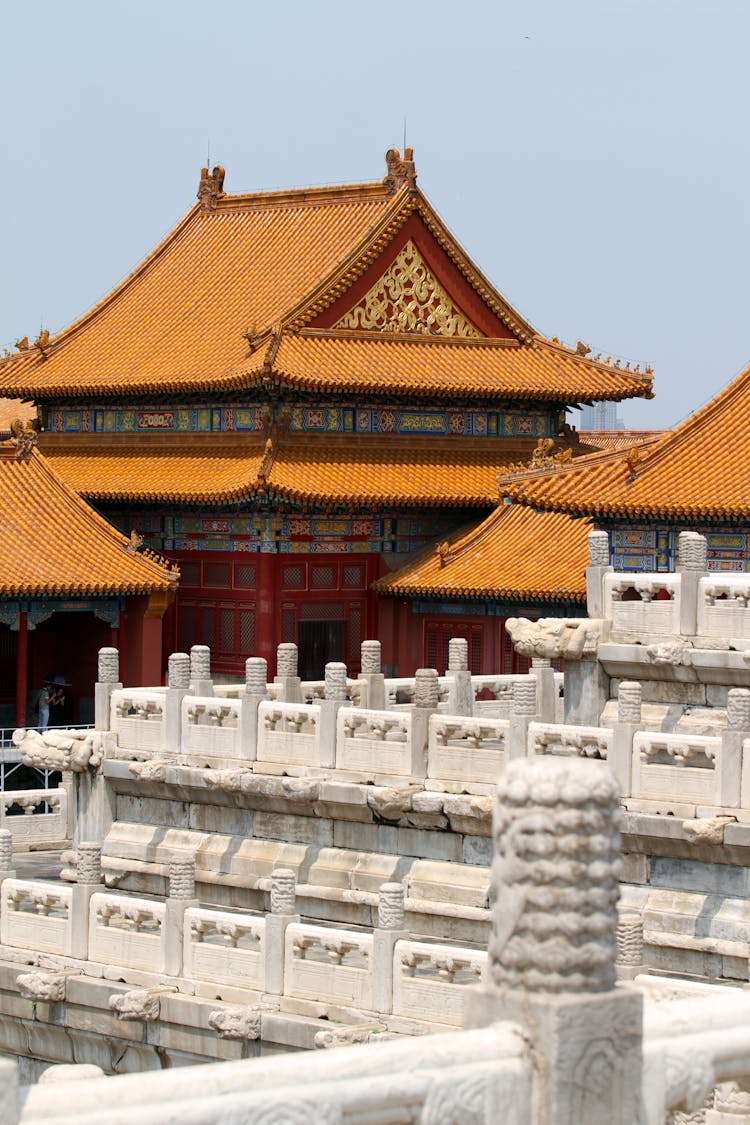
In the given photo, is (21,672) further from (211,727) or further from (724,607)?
(724,607)

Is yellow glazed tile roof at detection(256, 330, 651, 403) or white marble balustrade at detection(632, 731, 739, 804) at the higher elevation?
yellow glazed tile roof at detection(256, 330, 651, 403)

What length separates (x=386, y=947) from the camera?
1845 cm

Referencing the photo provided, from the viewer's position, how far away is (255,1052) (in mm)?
19172

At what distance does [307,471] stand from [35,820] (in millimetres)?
14848

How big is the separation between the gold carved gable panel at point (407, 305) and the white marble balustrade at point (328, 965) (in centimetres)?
2542

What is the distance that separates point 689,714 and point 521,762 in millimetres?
12635

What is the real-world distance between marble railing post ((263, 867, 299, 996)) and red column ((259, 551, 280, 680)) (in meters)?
20.2

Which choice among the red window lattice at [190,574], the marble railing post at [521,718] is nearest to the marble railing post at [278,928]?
the marble railing post at [521,718]

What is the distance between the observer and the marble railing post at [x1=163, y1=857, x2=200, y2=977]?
2019 centimetres

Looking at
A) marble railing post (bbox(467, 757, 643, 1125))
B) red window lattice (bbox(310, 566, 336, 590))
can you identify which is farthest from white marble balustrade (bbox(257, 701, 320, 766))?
red window lattice (bbox(310, 566, 336, 590))

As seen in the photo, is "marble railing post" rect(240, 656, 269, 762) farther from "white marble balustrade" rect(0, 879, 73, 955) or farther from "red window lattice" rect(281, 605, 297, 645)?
"red window lattice" rect(281, 605, 297, 645)

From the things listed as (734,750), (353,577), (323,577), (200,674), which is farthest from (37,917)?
(353,577)

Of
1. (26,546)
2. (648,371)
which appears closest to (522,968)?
(26,546)

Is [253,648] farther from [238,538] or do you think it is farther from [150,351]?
[150,351]
